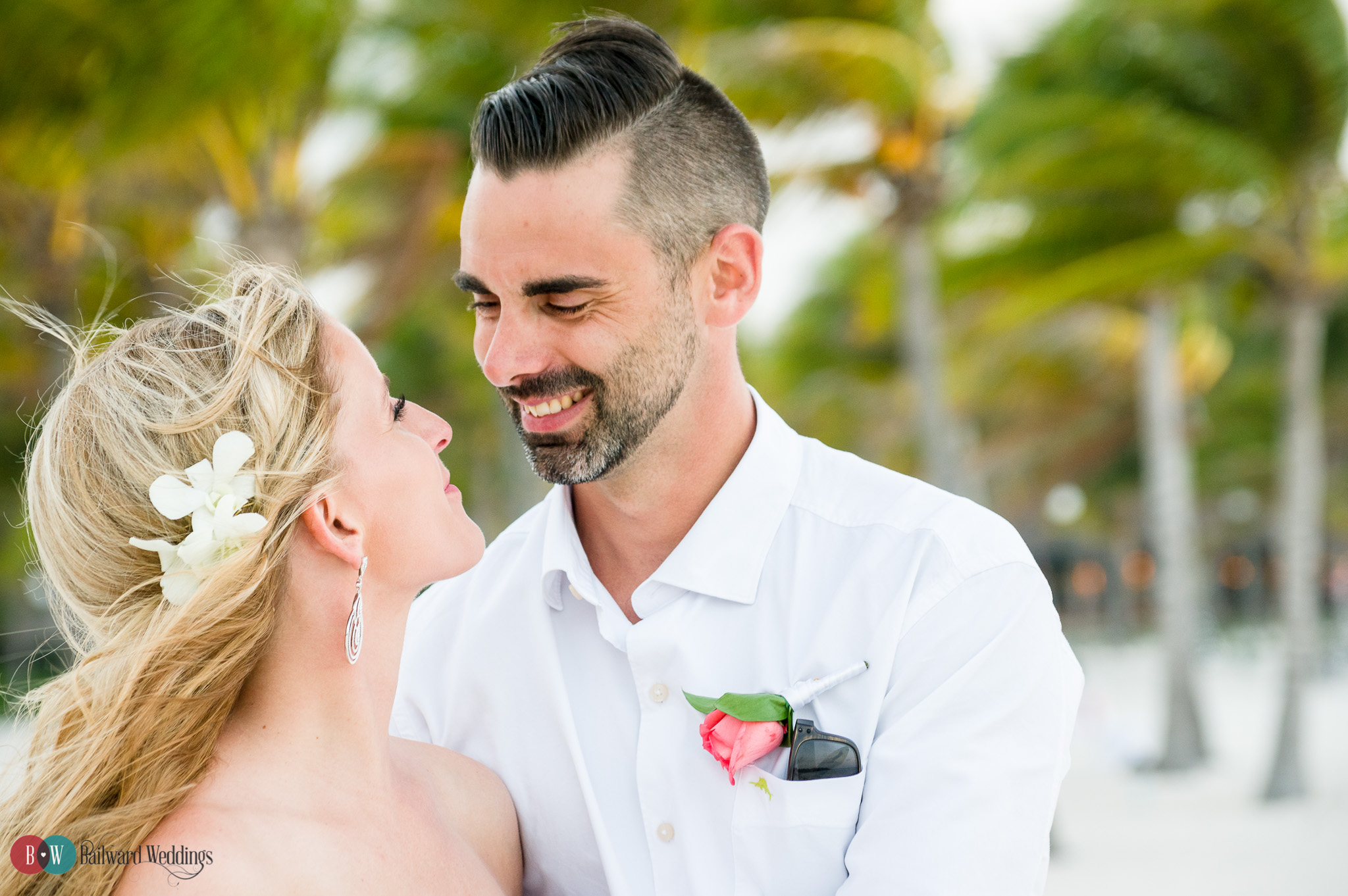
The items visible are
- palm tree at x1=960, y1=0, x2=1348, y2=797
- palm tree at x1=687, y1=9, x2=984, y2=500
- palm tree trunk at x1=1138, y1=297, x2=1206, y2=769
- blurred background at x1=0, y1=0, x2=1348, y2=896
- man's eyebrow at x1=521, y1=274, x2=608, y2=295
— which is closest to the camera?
man's eyebrow at x1=521, y1=274, x2=608, y2=295

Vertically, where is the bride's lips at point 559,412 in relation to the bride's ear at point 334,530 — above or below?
above

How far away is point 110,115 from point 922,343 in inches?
310

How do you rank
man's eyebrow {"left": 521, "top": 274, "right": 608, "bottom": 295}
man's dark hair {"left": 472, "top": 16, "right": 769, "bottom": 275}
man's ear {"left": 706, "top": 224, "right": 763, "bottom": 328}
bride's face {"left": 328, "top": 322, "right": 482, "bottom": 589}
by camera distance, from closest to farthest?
bride's face {"left": 328, "top": 322, "right": 482, "bottom": 589} → man's eyebrow {"left": 521, "top": 274, "right": 608, "bottom": 295} → man's dark hair {"left": 472, "top": 16, "right": 769, "bottom": 275} → man's ear {"left": 706, "top": 224, "right": 763, "bottom": 328}

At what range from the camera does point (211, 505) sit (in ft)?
7.19

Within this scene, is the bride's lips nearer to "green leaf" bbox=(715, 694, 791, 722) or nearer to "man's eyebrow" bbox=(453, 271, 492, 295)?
"man's eyebrow" bbox=(453, 271, 492, 295)

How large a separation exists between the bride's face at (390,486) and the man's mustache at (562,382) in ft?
0.88

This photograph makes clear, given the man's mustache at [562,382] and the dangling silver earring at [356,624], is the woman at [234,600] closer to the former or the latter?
the dangling silver earring at [356,624]

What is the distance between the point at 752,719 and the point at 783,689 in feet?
0.56

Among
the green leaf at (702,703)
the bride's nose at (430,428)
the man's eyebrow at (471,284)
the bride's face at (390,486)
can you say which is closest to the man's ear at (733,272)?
the man's eyebrow at (471,284)

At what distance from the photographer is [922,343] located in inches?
487

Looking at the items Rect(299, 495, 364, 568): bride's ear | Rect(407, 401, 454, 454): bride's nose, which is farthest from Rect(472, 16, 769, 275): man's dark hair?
Rect(299, 495, 364, 568): bride's ear

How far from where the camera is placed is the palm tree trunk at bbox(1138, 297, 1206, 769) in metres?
15.1

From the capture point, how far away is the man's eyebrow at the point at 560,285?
8.44 feet

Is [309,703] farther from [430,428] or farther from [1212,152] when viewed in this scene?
[1212,152]
